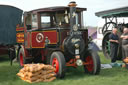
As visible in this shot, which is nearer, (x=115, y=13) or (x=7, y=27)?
(x=115, y=13)

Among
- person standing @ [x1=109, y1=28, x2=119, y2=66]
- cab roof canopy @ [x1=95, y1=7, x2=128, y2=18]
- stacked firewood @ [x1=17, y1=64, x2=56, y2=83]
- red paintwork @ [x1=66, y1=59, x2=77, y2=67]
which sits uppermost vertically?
cab roof canopy @ [x1=95, y1=7, x2=128, y2=18]

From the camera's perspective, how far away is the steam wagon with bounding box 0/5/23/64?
11188 millimetres

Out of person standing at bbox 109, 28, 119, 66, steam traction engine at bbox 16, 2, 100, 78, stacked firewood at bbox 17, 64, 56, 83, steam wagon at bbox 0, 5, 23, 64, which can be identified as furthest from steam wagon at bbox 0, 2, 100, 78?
steam wagon at bbox 0, 5, 23, 64

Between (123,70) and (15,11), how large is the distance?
6155mm

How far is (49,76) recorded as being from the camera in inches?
258

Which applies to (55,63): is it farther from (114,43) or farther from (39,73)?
(114,43)

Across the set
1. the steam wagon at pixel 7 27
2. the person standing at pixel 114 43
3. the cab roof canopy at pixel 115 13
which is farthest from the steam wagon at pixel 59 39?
the steam wagon at pixel 7 27

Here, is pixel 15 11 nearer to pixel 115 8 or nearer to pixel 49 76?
pixel 115 8

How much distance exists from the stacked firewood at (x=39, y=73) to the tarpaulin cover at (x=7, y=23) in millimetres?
4876

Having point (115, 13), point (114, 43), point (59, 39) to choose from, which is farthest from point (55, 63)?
point (115, 13)

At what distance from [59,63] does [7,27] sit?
5560 mm

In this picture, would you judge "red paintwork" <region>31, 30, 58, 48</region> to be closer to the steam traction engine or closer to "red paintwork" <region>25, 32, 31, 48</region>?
the steam traction engine

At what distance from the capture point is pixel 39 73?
6.54 metres

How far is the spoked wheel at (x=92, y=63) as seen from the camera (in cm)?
704
